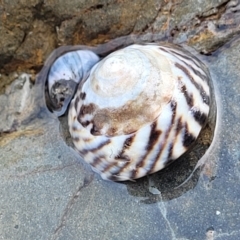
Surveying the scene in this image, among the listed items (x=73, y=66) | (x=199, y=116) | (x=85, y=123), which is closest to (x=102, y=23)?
(x=73, y=66)

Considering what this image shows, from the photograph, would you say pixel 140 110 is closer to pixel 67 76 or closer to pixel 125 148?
pixel 125 148

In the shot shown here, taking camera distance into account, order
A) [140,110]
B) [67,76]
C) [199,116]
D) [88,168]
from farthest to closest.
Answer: [67,76], [88,168], [199,116], [140,110]

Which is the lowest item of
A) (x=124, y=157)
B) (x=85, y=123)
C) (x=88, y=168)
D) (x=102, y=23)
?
(x=88, y=168)

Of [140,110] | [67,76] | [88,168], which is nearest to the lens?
[140,110]

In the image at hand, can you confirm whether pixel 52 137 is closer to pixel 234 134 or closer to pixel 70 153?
pixel 70 153

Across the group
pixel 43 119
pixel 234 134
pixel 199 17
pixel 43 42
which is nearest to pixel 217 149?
pixel 234 134

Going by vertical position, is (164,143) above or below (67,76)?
below

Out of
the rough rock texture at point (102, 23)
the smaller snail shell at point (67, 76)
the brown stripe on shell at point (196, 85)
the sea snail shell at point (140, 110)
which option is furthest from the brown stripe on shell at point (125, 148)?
the rough rock texture at point (102, 23)
